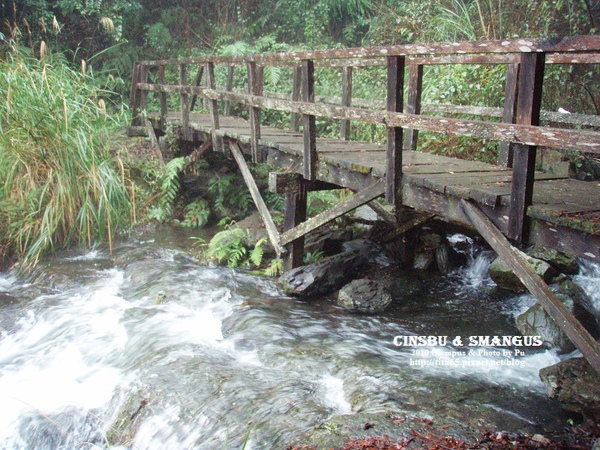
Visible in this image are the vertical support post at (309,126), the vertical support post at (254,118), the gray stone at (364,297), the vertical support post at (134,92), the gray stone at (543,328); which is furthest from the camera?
the vertical support post at (134,92)

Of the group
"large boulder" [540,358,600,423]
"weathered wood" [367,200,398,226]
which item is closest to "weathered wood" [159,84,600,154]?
"large boulder" [540,358,600,423]

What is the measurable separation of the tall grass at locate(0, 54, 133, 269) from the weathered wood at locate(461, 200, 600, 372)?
4.55 m

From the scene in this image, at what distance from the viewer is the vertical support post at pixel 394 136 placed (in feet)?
14.9

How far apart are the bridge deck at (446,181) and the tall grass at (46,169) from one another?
2028mm

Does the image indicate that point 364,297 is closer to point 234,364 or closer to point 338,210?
point 338,210

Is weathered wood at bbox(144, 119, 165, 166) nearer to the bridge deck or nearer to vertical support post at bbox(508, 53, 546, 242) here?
the bridge deck

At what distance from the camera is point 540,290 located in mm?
3729

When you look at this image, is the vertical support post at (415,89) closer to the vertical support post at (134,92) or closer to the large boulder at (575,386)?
the large boulder at (575,386)

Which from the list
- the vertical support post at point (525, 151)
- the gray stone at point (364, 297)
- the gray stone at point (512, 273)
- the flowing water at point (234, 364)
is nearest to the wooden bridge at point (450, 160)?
the vertical support post at point (525, 151)

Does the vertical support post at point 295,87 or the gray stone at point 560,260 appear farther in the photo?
the vertical support post at point 295,87

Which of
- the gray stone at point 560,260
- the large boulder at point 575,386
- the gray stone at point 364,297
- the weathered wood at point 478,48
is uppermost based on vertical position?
the weathered wood at point 478,48

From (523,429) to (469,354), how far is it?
48.1 inches

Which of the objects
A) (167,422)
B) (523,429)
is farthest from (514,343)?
(167,422)

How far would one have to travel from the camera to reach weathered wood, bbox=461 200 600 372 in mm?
3475
